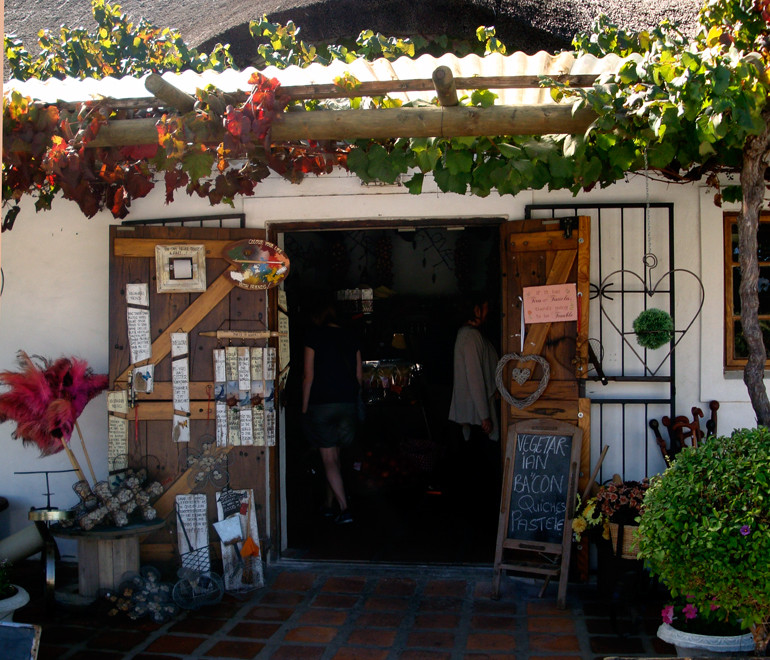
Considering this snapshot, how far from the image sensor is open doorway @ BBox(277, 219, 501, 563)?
6.08 metres

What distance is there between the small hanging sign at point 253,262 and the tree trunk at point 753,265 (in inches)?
116

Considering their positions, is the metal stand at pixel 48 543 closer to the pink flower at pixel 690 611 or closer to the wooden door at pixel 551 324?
the wooden door at pixel 551 324

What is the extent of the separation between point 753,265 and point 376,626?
2844 millimetres

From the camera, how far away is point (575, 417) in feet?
16.5

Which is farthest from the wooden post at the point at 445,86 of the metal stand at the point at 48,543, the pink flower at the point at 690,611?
the metal stand at the point at 48,543

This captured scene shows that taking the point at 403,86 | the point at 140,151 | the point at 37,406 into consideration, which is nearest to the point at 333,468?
the point at 37,406

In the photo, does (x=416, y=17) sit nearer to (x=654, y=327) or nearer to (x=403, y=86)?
(x=403, y=86)

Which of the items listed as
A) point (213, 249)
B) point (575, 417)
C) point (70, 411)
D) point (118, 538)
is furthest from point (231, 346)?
point (575, 417)

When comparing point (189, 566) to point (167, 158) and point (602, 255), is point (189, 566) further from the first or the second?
point (602, 255)

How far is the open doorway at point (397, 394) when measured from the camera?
19.9ft

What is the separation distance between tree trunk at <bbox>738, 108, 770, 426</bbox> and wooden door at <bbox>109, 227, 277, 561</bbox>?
3.05 metres

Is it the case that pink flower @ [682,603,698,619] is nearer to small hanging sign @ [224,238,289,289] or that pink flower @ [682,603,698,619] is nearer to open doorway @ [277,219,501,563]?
open doorway @ [277,219,501,563]

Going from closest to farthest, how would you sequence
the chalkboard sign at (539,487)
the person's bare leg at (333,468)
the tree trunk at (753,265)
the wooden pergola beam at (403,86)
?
the wooden pergola beam at (403,86), the tree trunk at (753,265), the chalkboard sign at (539,487), the person's bare leg at (333,468)

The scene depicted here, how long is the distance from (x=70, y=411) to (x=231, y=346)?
1.11m
